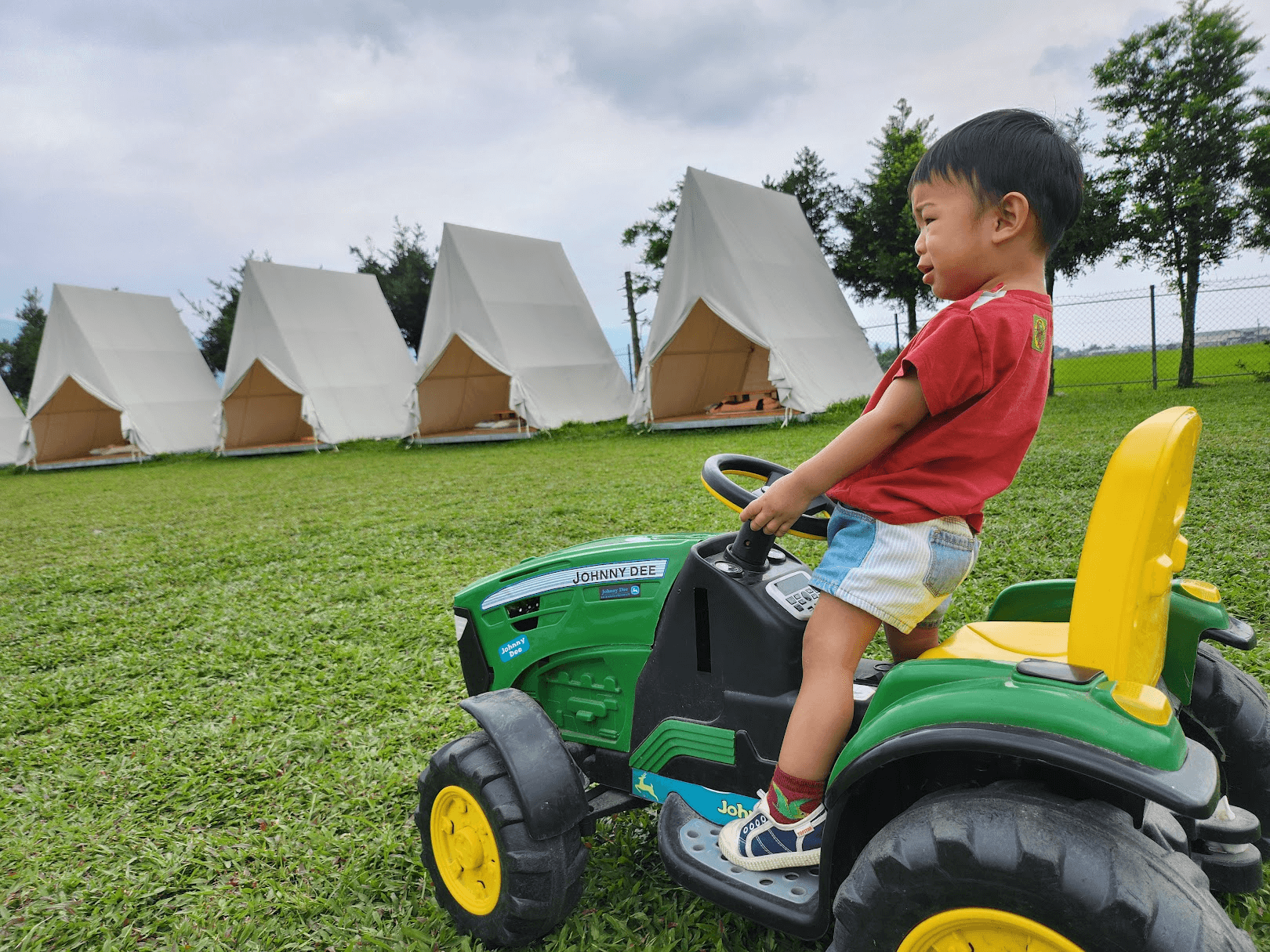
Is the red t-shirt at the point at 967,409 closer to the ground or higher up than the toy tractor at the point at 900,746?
higher up

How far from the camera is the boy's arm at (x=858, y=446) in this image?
1425 mm

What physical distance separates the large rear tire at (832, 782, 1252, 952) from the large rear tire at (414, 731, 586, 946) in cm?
73

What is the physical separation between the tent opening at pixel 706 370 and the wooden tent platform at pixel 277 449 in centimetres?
759

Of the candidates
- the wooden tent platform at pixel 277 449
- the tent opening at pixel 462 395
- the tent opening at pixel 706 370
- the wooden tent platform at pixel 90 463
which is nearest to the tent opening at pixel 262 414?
the wooden tent platform at pixel 277 449

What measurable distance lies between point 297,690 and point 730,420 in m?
11.4

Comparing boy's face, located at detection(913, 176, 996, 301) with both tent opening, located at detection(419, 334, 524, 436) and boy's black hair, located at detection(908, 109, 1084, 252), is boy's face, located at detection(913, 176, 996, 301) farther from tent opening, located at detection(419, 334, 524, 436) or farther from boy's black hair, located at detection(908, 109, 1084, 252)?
tent opening, located at detection(419, 334, 524, 436)

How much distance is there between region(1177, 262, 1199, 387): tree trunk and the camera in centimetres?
1494

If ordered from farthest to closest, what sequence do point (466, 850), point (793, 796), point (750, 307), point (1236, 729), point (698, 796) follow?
point (750, 307) → point (466, 850) → point (698, 796) → point (1236, 729) → point (793, 796)

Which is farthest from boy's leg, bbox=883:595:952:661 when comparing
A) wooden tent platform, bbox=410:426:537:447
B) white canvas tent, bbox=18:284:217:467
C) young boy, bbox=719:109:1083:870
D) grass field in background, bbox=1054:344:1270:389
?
white canvas tent, bbox=18:284:217:467

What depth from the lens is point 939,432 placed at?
1.47 metres

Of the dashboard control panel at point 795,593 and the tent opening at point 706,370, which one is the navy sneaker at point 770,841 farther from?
the tent opening at point 706,370

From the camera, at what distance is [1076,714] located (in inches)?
45.1

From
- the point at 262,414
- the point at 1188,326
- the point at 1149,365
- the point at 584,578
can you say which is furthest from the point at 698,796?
the point at 262,414

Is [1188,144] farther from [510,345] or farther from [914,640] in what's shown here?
[914,640]
